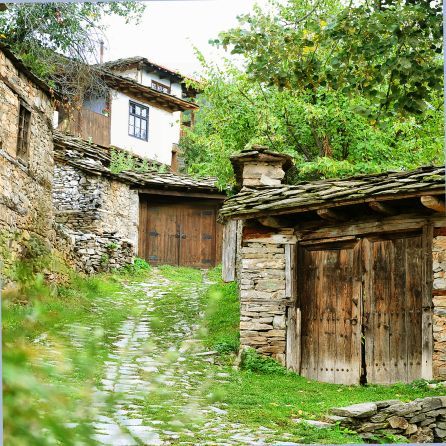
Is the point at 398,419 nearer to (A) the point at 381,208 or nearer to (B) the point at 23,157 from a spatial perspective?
(A) the point at 381,208

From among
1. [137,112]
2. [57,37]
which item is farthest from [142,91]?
[137,112]

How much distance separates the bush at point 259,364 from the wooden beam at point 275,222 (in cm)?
98

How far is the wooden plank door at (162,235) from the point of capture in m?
10.3

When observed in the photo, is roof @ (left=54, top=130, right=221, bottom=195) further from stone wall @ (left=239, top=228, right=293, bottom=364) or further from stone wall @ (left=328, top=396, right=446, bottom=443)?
stone wall @ (left=328, top=396, right=446, bottom=443)

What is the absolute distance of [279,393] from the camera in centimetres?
467

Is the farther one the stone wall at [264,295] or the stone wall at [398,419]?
the stone wall at [264,295]

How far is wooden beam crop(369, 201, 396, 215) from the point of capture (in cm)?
511

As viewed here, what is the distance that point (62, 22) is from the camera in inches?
235

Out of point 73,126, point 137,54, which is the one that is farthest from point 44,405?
point 73,126

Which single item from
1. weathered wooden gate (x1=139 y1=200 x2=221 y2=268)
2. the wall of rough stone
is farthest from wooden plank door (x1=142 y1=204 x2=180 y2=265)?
the wall of rough stone

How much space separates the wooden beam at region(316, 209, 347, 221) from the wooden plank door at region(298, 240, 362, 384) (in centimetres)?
19

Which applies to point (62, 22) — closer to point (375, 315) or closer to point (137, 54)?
point (137, 54)

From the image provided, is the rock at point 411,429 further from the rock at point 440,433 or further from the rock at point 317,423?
the rock at point 317,423

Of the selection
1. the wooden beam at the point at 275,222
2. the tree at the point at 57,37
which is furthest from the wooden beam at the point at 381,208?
the tree at the point at 57,37
